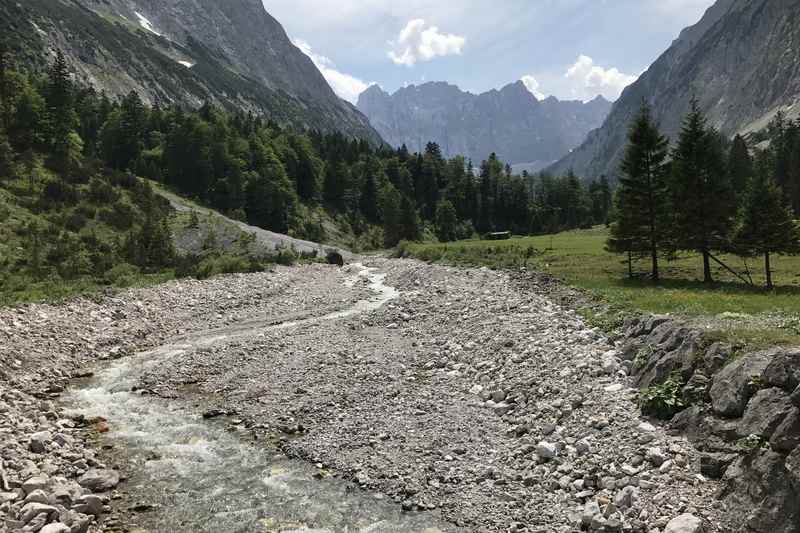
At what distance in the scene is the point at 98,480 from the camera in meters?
12.6

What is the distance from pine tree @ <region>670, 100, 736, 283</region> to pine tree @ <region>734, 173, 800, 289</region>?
1002 mm

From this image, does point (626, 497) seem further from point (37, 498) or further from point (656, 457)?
point (37, 498)

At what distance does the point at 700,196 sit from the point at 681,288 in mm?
8558

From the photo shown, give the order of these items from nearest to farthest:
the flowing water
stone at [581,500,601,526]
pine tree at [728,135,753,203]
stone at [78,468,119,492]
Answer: stone at [581,500,601,526] → the flowing water → stone at [78,468,119,492] → pine tree at [728,135,753,203]

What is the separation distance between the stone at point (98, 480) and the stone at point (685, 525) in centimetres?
1282

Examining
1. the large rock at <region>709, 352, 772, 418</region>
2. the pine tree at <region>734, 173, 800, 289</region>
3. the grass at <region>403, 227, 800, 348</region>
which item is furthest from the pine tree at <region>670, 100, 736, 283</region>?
the large rock at <region>709, 352, 772, 418</region>

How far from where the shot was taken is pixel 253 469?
543 inches

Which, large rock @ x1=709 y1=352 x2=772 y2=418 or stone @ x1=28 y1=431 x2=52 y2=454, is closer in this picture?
large rock @ x1=709 y1=352 x2=772 y2=418

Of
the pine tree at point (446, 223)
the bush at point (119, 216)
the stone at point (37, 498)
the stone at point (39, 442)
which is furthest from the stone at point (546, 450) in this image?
the pine tree at point (446, 223)

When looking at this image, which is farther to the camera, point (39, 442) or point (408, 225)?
point (408, 225)

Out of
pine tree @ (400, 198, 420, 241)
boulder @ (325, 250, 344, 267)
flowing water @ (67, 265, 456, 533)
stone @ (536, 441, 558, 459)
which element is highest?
pine tree @ (400, 198, 420, 241)

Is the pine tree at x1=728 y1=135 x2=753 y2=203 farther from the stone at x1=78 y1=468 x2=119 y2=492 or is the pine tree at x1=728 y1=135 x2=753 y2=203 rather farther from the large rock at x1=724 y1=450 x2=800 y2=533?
the stone at x1=78 y1=468 x2=119 y2=492

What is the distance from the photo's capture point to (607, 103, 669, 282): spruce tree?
3741 cm

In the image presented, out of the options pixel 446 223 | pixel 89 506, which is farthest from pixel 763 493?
pixel 446 223
